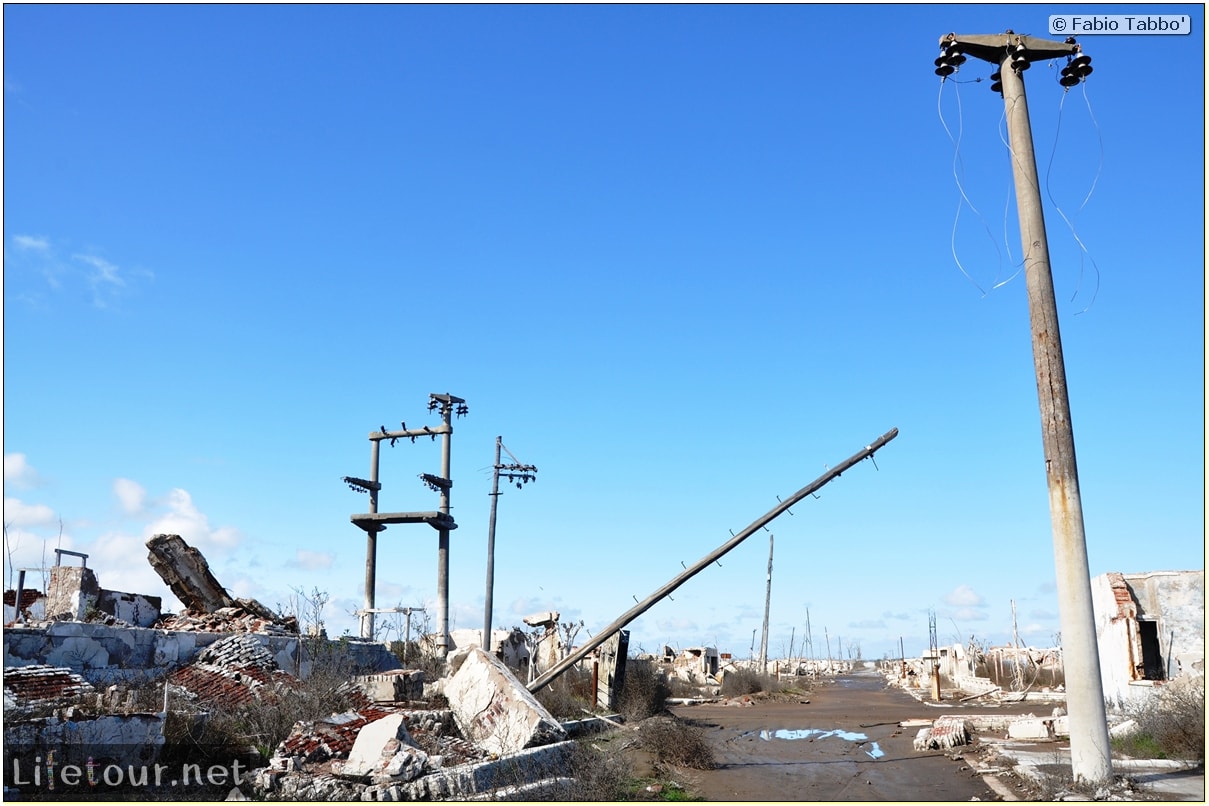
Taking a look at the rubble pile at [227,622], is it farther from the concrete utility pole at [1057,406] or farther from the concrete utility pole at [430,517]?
the concrete utility pole at [1057,406]

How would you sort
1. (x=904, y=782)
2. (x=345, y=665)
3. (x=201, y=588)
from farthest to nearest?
(x=201, y=588) < (x=345, y=665) < (x=904, y=782)

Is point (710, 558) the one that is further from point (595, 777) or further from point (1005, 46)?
point (1005, 46)

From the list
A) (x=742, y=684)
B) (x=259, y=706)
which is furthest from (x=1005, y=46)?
(x=742, y=684)

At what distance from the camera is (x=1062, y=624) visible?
912 centimetres

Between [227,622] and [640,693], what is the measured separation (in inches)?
369

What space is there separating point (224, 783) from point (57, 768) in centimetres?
144

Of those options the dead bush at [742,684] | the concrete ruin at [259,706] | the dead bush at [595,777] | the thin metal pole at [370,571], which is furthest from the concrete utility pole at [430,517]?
the dead bush at [742,684]

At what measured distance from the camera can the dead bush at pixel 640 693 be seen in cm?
1947

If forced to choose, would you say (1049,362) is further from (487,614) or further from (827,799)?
(487,614)

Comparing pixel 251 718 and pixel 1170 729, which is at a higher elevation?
pixel 251 718

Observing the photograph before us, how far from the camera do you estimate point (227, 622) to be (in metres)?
15.7

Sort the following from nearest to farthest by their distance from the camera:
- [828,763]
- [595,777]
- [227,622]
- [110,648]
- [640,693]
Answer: [595,777], [110,648], [828,763], [227,622], [640,693]

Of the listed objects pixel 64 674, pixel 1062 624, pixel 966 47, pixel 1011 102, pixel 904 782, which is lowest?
pixel 904 782

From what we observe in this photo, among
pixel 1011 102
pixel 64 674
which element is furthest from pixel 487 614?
pixel 1011 102
